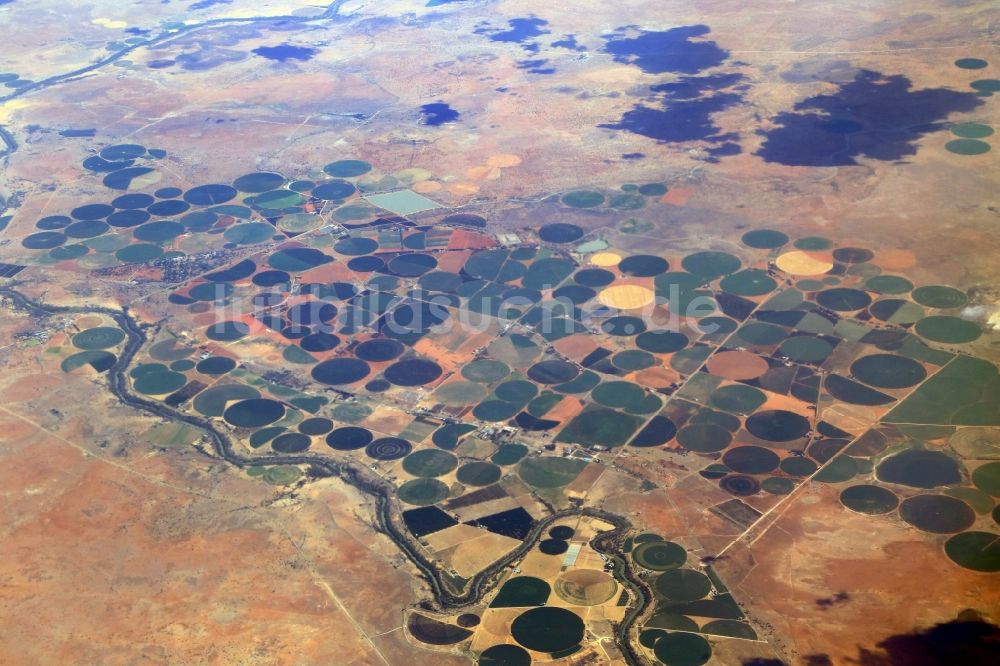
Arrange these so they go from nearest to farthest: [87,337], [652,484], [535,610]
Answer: [535,610] → [652,484] → [87,337]

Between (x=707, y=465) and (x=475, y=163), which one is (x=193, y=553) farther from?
(x=475, y=163)

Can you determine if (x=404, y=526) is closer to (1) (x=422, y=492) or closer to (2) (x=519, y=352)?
(1) (x=422, y=492)

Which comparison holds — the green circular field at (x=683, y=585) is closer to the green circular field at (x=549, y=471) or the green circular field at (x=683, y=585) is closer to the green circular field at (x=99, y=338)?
the green circular field at (x=549, y=471)

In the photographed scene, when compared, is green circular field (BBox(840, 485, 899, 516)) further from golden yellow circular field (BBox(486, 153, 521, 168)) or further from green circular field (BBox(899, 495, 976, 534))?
golden yellow circular field (BBox(486, 153, 521, 168))

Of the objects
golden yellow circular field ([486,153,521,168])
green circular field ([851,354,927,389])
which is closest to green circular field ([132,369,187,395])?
golden yellow circular field ([486,153,521,168])

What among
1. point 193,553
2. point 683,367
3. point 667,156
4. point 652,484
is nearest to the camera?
point 193,553

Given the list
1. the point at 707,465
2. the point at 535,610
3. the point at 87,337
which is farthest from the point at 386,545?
the point at 87,337

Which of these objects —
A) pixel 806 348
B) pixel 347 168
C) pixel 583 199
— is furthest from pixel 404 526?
pixel 347 168
